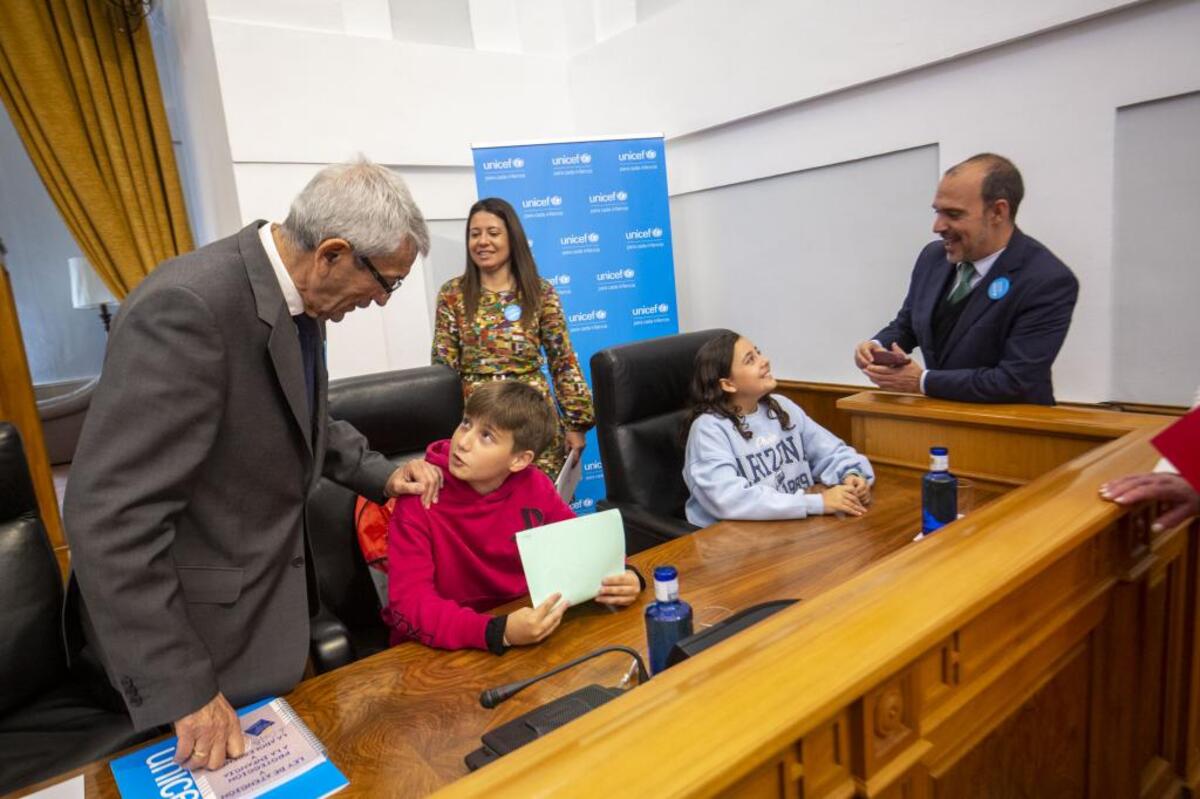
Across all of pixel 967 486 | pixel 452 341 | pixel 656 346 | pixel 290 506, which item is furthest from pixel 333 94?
pixel 967 486

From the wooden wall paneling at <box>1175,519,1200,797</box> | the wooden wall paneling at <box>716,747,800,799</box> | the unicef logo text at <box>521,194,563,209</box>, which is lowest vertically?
the wooden wall paneling at <box>1175,519,1200,797</box>

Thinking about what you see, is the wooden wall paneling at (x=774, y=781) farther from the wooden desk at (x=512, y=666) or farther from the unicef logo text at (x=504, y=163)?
the unicef logo text at (x=504, y=163)

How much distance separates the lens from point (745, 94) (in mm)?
3648

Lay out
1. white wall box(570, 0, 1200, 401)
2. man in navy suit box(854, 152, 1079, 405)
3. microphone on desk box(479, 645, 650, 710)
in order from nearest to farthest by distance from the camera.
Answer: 1. microphone on desk box(479, 645, 650, 710)
2. man in navy suit box(854, 152, 1079, 405)
3. white wall box(570, 0, 1200, 401)

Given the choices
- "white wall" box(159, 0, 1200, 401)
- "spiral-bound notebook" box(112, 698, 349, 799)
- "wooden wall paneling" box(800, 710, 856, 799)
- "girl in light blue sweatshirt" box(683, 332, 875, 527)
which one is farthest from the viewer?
"white wall" box(159, 0, 1200, 401)

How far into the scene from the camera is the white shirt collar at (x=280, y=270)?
3.73ft

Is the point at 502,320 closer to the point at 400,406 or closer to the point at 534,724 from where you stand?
the point at 400,406

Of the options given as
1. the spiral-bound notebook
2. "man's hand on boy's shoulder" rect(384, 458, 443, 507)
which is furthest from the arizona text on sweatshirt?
the spiral-bound notebook

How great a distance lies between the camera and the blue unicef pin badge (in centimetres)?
214

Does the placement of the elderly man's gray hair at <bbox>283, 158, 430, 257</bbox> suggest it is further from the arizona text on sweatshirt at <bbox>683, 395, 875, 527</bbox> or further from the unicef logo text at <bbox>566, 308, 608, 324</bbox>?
the unicef logo text at <bbox>566, 308, 608, 324</bbox>

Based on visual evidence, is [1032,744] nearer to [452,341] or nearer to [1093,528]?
[1093,528]

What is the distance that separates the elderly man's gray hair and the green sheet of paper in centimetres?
54

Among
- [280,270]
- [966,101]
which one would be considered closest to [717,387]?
[280,270]

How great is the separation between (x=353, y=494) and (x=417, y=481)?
0.35 m
